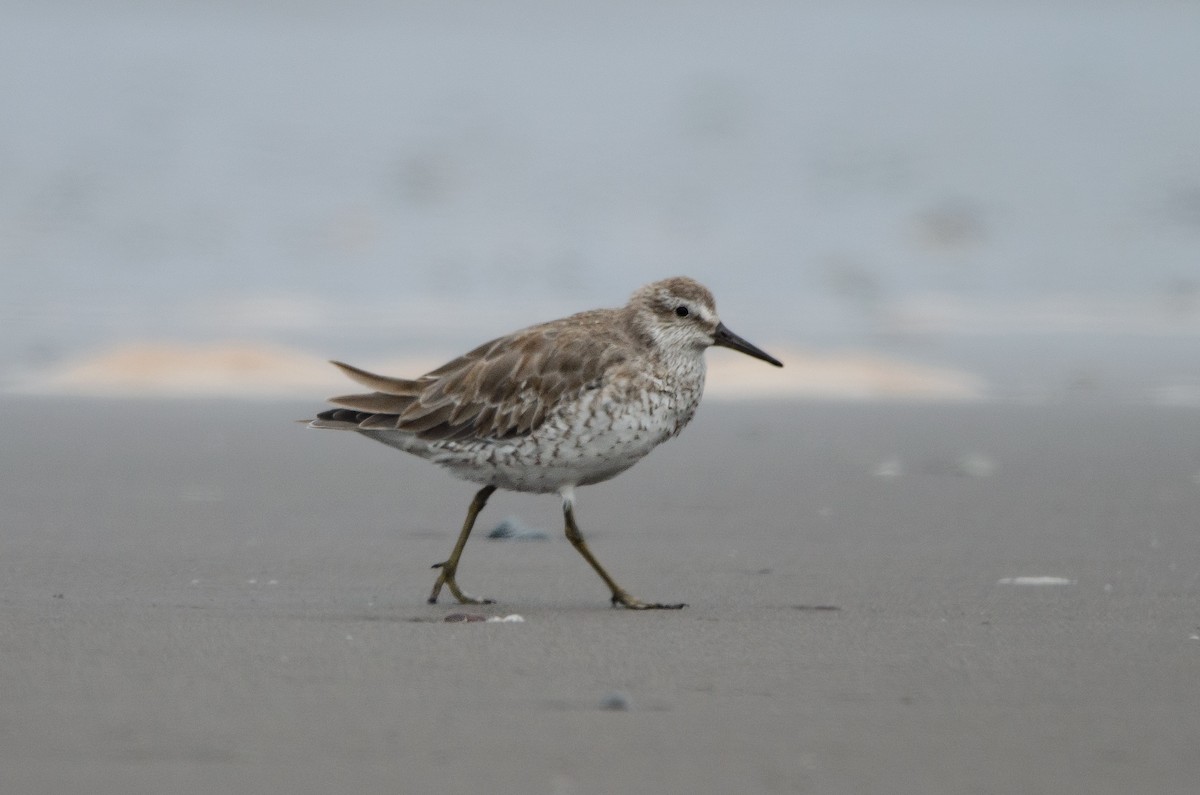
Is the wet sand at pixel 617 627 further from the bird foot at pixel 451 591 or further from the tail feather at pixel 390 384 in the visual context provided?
the tail feather at pixel 390 384

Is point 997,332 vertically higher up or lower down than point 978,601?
lower down

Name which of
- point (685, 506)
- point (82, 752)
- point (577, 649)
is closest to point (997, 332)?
point (685, 506)

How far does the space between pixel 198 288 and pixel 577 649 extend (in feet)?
39.0

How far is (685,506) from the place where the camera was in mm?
7430

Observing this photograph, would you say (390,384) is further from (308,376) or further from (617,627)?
(308,376)

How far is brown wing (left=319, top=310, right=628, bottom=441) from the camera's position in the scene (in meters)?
5.47

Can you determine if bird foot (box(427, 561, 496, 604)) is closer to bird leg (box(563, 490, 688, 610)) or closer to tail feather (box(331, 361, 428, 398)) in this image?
bird leg (box(563, 490, 688, 610))

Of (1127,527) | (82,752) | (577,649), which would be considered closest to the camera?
(82,752)

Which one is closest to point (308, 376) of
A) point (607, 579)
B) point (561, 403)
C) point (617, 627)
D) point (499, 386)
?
point (499, 386)

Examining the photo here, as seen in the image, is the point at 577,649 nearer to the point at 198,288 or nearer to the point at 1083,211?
the point at 198,288

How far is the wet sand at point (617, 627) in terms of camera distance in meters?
3.32

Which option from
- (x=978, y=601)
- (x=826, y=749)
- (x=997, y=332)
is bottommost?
(x=997, y=332)

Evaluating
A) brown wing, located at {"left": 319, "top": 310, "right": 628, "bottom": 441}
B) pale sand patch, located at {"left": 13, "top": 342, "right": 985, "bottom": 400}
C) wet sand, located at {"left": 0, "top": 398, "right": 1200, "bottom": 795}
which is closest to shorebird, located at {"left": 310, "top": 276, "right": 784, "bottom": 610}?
brown wing, located at {"left": 319, "top": 310, "right": 628, "bottom": 441}

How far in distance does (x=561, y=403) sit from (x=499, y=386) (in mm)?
282
